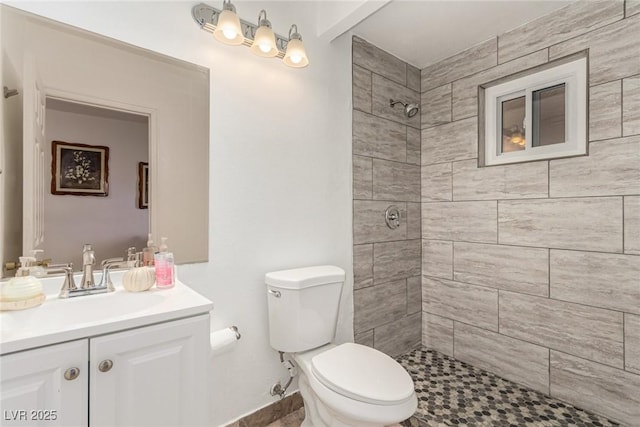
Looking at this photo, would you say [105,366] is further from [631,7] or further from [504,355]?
[631,7]

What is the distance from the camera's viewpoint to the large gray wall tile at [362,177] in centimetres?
205

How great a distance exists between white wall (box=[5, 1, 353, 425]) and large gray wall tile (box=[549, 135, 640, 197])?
50.6 inches

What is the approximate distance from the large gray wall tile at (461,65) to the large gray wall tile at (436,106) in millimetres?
53

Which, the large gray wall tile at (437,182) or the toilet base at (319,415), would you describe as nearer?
the toilet base at (319,415)

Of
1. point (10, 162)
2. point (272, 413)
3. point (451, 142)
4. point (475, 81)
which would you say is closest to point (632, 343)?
point (451, 142)

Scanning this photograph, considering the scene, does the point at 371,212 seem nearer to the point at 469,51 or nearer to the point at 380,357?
the point at 380,357

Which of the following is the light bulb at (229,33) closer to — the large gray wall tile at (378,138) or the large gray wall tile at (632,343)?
the large gray wall tile at (378,138)

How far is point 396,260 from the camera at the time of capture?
229 centimetres

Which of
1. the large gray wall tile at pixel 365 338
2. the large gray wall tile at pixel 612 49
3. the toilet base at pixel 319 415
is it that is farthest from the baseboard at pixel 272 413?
the large gray wall tile at pixel 612 49

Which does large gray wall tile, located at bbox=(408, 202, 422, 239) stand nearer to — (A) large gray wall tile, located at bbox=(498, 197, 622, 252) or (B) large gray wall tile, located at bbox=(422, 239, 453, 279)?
(B) large gray wall tile, located at bbox=(422, 239, 453, 279)

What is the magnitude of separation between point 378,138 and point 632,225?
4.86 ft

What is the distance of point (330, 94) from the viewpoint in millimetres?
1950

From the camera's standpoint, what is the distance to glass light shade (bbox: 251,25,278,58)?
1.48 meters

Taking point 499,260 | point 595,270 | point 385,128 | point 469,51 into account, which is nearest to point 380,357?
point 499,260
